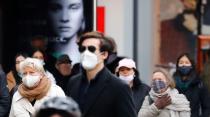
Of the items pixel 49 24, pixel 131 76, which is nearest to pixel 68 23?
pixel 49 24

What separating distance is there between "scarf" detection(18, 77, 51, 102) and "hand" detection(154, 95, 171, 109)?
1460mm

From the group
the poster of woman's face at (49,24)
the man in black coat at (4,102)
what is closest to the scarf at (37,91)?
the man in black coat at (4,102)

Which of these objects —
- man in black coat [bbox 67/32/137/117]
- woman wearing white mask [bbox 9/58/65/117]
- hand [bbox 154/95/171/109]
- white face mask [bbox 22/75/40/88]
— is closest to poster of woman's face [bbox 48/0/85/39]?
hand [bbox 154/95/171/109]

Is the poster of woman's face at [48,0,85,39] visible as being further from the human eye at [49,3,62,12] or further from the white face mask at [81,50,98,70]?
the white face mask at [81,50,98,70]

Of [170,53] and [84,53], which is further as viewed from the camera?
[170,53]

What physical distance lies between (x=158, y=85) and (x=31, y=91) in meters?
1.69

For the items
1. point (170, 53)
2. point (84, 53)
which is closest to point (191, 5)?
point (170, 53)

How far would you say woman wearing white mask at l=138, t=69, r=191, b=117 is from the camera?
327 inches

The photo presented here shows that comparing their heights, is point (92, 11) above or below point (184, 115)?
above

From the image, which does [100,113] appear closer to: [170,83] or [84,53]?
[84,53]

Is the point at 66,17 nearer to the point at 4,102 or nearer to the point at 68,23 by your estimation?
the point at 68,23

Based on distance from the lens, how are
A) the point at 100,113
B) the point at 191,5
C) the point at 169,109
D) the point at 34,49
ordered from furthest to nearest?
1. the point at 191,5
2. the point at 34,49
3. the point at 169,109
4. the point at 100,113

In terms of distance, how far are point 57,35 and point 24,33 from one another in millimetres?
589

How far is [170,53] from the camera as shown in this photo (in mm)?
12305
